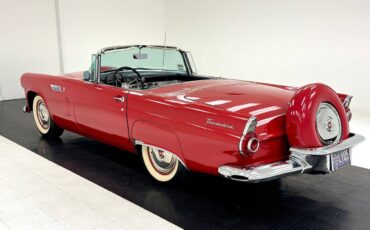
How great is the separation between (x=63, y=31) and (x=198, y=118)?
7.16 metres

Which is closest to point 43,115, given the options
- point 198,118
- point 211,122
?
point 198,118

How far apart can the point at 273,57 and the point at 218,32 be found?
74.0 inches

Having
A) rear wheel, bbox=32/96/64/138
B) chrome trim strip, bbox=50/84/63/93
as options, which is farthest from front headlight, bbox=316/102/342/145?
rear wheel, bbox=32/96/64/138

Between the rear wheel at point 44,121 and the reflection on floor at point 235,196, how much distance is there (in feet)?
1.93

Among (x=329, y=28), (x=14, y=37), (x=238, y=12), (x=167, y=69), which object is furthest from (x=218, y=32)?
(x=167, y=69)

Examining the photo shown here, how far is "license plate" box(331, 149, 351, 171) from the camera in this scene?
2742mm

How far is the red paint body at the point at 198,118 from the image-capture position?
2.69 meters

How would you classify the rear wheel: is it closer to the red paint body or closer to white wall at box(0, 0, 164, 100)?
the red paint body

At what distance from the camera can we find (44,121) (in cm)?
509

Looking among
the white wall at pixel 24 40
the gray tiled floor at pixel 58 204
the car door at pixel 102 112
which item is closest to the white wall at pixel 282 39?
the white wall at pixel 24 40

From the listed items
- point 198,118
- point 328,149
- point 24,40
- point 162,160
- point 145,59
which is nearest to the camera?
point 328,149

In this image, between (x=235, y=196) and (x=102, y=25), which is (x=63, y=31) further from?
(x=235, y=196)

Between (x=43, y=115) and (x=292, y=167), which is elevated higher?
(x=292, y=167)

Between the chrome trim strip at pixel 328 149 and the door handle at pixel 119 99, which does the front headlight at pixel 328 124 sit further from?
the door handle at pixel 119 99
